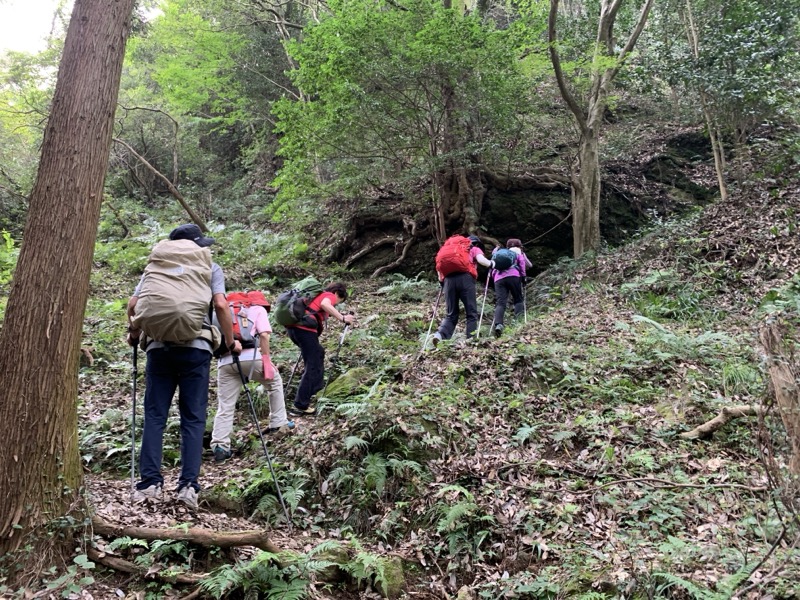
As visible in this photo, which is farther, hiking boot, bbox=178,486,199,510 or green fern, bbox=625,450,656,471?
green fern, bbox=625,450,656,471

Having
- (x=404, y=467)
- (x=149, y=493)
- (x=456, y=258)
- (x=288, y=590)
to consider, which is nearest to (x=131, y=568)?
(x=288, y=590)

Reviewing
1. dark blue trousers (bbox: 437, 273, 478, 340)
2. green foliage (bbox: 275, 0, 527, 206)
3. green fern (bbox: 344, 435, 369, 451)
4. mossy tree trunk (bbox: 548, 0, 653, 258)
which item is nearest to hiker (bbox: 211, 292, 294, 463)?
green fern (bbox: 344, 435, 369, 451)

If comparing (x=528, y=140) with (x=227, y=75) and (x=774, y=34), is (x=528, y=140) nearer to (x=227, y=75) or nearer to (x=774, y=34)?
(x=774, y=34)

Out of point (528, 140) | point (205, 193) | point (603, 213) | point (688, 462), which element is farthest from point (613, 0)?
point (205, 193)

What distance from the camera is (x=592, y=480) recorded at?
4.48m

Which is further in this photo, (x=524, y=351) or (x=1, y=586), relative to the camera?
(x=524, y=351)

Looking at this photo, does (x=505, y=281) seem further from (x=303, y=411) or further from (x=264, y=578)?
(x=264, y=578)

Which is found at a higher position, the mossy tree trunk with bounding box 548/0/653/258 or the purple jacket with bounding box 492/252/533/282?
the mossy tree trunk with bounding box 548/0/653/258

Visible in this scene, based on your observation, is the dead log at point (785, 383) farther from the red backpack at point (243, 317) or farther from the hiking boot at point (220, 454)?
the hiking boot at point (220, 454)

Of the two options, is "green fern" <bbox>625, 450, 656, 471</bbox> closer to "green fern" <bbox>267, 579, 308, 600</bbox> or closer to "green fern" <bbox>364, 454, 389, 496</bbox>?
"green fern" <bbox>364, 454, 389, 496</bbox>

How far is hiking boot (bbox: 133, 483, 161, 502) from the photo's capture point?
4172 millimetres

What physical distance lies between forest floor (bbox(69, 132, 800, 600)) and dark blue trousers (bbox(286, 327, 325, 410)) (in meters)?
0.29

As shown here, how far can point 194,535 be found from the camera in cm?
334

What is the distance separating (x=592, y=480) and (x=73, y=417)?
392 cm
